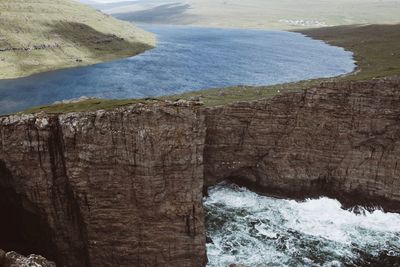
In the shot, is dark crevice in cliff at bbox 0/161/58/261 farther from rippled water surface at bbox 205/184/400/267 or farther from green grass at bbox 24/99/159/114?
rippled water surface at bbox 205/184/400/267

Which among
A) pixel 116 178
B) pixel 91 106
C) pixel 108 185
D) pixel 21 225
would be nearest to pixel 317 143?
pixel 116 178

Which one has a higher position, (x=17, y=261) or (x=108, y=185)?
(x=108, y=185)

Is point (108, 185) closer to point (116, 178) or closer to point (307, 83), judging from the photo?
point (116, 178)

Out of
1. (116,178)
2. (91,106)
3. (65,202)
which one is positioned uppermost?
(91,106)

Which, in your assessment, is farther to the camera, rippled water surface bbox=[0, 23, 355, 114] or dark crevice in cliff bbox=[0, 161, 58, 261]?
rippled water surface bbox=[0, 23, 355, 114]

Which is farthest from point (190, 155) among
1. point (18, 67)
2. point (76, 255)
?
point (18, 67)

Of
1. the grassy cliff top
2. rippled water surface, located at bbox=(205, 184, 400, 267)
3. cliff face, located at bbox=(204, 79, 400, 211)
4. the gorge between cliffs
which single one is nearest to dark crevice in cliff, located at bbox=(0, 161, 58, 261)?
the gorge between cliffs

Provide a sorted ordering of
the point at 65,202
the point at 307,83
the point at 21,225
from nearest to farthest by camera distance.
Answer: the point at 65,202
the point at 21,225
the point at 307,83

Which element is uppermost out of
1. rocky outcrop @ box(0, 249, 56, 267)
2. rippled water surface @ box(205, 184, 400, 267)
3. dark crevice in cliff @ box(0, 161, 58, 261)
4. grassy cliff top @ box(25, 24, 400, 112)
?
grassy cliff top @ box(25, 24, 400, 112)
